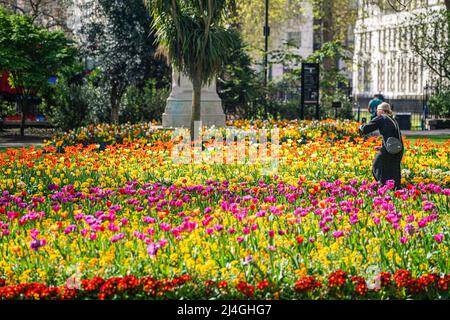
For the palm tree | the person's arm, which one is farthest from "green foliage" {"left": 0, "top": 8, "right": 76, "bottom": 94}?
the person's arm

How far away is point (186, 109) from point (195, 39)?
4963 mm

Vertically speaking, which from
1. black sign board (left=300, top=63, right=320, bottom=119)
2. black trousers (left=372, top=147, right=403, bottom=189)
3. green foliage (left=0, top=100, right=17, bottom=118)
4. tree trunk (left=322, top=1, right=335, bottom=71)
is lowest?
black trousers (left=372, top=147, right=403, bottom=189)

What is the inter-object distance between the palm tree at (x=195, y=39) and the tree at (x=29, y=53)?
7.06m

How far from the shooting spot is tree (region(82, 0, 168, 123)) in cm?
2850

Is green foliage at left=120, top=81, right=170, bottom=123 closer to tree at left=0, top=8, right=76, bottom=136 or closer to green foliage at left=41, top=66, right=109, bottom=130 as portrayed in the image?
green foliage at left=41, top=66, right=109, bottom=130

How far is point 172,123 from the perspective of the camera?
2328cm

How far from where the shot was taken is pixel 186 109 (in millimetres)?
23484

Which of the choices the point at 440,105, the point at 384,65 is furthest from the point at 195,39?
the point at 384,65

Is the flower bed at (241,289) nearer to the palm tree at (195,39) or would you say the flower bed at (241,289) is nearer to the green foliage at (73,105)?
the palm tree at (195,39)

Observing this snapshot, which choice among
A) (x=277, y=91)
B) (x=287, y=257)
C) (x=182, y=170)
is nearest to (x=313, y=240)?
(x=287, y=257)

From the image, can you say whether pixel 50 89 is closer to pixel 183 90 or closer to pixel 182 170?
pixel 183 90

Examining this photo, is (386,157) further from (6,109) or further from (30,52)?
(6,109)

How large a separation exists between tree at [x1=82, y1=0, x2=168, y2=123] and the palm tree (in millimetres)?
9615

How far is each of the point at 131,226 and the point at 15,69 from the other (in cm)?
1733
